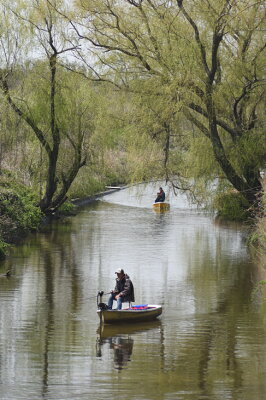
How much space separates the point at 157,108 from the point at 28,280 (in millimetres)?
12290

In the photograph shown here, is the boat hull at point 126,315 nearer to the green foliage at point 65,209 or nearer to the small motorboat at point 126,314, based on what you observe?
the small motorboat at point 126,314

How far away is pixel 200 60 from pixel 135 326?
17.6 meters

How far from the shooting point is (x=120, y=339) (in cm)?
1967

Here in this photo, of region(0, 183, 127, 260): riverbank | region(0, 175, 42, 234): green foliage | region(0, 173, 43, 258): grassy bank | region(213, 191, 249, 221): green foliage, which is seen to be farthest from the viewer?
region(213, 191, 249, 221): green foliage

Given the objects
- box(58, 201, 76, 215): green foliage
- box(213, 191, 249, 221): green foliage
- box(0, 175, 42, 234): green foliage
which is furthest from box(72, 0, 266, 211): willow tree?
box(58, 201, 76, 215): green foliage

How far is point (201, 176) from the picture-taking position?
129ft

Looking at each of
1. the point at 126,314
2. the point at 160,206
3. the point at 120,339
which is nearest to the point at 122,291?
the point at 126,314

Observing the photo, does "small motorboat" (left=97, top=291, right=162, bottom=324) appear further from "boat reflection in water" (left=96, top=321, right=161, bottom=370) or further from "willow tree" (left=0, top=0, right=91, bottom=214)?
"willow tree" (left=0, top=0, right=91, bottom=214)

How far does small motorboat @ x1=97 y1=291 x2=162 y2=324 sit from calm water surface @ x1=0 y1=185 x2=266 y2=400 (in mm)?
231

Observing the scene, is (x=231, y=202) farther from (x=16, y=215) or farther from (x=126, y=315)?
(x=126, y=315)

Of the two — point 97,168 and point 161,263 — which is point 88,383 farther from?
point 97,168

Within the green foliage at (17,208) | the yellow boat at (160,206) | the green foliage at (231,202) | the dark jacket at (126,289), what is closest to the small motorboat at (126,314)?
the dark jacket at (126,289)

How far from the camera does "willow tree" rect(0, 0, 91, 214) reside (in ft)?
132

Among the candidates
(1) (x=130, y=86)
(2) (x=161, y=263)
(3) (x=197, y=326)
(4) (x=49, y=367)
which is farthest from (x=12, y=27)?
(4) (x=49, y=367)
